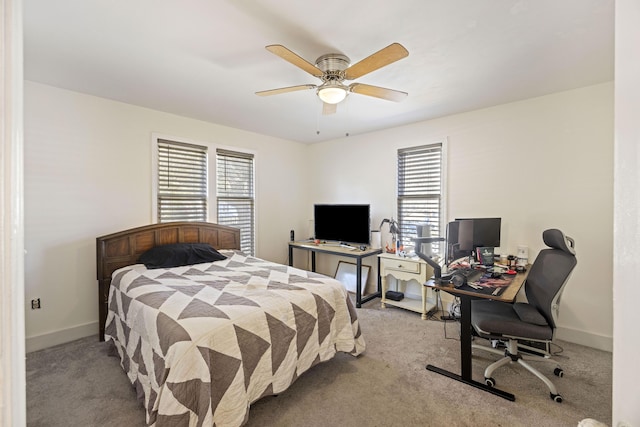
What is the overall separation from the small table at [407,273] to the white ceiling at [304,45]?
190 centimetres

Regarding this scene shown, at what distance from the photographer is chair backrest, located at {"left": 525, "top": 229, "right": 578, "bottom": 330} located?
2029mm

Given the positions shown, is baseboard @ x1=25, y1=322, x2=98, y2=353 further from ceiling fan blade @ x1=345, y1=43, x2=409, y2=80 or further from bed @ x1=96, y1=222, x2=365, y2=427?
ceiling fan blade @ x1=345, y1=43, x2=409, y2=80

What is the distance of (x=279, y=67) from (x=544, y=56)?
6.87 ft

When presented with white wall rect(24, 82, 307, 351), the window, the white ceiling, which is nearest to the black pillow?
white wall rect(24, 82, 307, 351)

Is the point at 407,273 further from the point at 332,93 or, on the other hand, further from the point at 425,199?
the point at 332,93

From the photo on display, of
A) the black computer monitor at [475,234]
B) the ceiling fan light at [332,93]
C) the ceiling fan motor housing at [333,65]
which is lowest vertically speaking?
the black computer monitor at [475,234]

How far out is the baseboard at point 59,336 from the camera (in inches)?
106

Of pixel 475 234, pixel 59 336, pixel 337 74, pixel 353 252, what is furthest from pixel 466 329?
pixel 59 336

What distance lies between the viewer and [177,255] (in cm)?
309

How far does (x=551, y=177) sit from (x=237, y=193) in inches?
156

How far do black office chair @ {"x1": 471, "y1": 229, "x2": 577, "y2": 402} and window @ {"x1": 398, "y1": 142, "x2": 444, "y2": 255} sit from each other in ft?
4.64

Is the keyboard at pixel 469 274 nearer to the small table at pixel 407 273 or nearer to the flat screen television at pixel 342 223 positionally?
the small table at pixel 407 273

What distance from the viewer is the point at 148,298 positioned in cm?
209
